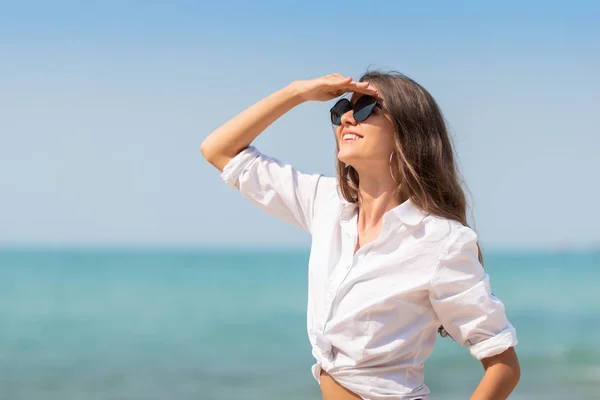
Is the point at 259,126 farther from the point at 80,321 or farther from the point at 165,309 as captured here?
the point at 165,309

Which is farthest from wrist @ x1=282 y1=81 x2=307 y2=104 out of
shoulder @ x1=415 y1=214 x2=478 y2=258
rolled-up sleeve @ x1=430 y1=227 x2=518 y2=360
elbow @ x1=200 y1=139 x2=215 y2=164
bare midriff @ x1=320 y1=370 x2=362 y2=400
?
bare midriff @ x1=320 y1=370 x2=362 y2=400

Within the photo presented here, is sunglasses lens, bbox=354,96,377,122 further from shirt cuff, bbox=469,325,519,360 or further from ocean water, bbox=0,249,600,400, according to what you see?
ocean water, bbox=0,249,600,400

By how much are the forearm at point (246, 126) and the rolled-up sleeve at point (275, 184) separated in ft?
0.13

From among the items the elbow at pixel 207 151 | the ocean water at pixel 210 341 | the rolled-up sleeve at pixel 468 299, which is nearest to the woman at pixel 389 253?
the rolled-up sleeve at pixel 468 299

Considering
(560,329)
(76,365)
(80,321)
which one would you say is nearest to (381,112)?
(76,365)

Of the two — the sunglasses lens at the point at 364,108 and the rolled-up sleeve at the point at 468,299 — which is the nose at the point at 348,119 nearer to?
the sunglasses lens at the point at 364,108

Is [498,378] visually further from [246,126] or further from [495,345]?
[246,126]

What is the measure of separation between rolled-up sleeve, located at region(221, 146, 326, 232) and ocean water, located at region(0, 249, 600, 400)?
6630mm

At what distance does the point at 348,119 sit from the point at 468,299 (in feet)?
2.23

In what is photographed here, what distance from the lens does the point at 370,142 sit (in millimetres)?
2666

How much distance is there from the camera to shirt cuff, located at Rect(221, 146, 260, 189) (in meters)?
2.94

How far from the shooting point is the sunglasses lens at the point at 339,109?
276cm

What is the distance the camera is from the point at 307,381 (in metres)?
10.1

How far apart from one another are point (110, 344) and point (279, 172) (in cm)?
1268
